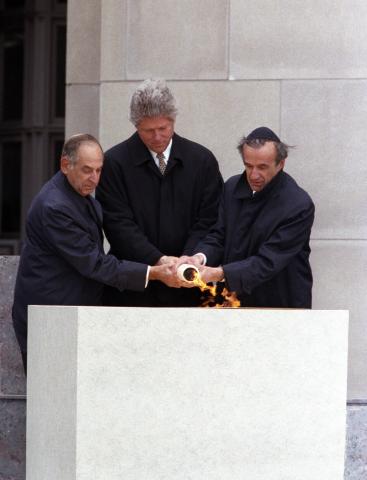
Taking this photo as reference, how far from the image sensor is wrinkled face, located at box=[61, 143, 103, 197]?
21.4 ft

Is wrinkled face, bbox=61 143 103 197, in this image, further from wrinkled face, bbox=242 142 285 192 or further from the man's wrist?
wrinkled face, bbox=242 142 285 192

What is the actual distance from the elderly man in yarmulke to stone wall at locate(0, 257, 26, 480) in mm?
1393

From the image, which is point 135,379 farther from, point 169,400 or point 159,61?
point 159,61

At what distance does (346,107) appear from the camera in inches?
320

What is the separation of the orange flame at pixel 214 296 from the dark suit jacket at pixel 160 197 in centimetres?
16

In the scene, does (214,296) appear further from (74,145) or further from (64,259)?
(74,145)

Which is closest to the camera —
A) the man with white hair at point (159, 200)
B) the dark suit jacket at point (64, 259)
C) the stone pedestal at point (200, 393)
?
the stone pedestal at point (200, 393)

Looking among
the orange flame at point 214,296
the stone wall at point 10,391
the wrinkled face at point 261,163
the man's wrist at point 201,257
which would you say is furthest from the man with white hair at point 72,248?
the stone wall at point 10,391

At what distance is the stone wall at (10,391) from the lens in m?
7.69

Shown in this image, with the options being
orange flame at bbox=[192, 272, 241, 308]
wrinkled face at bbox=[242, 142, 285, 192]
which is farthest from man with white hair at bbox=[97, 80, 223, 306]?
wrinkled face at bbox=[242, 142, 285, 192]

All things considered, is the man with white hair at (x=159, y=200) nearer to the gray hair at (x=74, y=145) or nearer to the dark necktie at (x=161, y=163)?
the dark necktie at (x=161, y=163)

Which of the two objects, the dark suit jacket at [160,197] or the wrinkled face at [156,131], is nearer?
the wrinkled face at [156,131]

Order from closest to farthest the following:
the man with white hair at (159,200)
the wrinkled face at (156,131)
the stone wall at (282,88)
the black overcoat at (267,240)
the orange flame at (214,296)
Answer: the orange flame at (214,296) → the black overcoat at (267,240) → the wrinkled face at (156,131) → the man with white hair at (159,200) → the stone wall at (282,88)

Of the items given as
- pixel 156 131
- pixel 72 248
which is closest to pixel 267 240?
pixel 156 131
